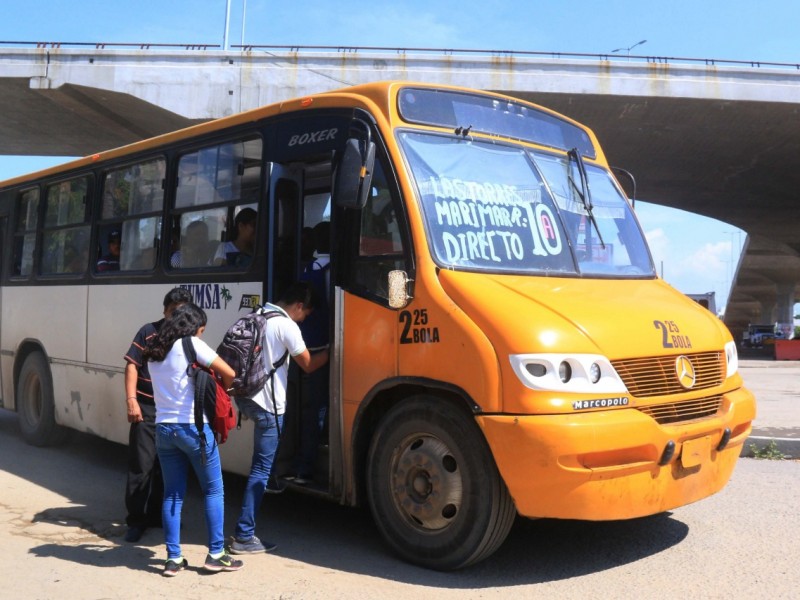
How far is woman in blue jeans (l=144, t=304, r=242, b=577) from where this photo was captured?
4.73 metres

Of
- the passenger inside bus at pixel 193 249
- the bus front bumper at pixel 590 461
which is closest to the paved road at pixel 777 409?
the bus front bumper at pixel 590 461

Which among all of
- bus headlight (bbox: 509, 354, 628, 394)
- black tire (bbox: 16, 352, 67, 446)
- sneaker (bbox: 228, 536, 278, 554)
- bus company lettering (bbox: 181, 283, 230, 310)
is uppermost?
bus company lettering (bbox: 181, 283, 230, 310)

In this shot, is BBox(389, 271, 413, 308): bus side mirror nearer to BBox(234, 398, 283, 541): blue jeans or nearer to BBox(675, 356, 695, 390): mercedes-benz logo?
BBox(234, 398, 283, 541): blue jeans

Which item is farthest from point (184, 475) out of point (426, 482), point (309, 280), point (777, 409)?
point (777, 409)

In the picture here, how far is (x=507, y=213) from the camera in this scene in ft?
17.3

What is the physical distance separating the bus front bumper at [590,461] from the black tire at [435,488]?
0.52 feet

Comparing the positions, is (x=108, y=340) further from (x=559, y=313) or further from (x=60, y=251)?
(x=559, y=313)

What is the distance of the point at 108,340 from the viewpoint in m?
7.69

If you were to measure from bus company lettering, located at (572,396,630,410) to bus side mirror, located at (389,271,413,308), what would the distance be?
46.1 inches

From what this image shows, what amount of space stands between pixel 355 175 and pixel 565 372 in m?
1.69

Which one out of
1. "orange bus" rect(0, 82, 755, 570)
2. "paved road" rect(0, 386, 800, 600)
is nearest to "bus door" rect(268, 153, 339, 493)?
"orange bus" rect(0, 82, 755, 570)

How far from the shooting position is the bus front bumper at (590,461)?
4281 millimetres

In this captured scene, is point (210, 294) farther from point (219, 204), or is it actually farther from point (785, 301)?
point (785, 301)

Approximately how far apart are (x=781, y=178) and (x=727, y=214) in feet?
31.3
